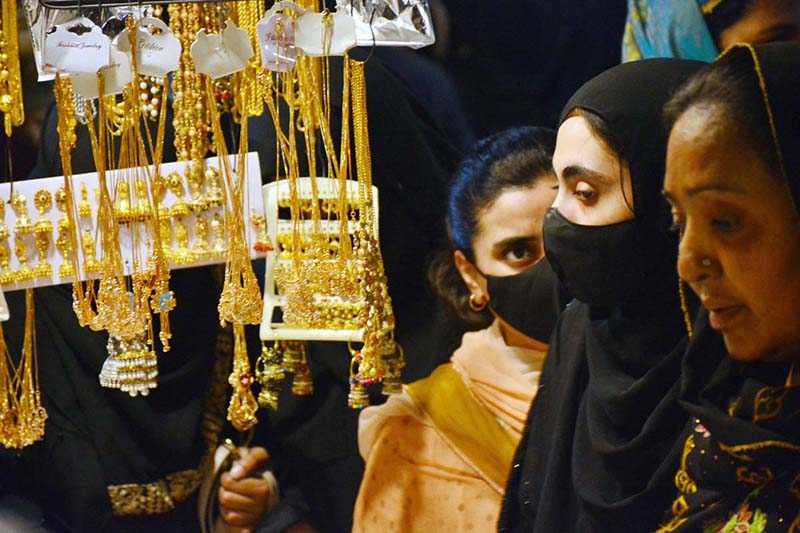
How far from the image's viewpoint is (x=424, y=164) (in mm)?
2334

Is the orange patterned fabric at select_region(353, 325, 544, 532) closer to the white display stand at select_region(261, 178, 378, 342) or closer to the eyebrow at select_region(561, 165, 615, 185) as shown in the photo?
the white display stand at select_region(261, 178, 378, 342)

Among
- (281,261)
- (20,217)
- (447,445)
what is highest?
(20,217)

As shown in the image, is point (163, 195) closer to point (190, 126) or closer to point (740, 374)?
point (190, 126)

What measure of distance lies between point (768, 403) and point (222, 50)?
93 centimetres

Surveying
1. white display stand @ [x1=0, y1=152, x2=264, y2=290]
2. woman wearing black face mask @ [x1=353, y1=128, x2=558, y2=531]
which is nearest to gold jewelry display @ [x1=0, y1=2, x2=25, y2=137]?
white display stand @ [x1=0, y1=152, x2=264, y2=290]

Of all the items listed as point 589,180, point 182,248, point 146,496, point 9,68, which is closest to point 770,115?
point 589,180

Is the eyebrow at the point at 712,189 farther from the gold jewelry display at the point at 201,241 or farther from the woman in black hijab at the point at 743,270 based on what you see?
the gold jewelry display at the point at 201,241

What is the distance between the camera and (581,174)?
1.69 meters

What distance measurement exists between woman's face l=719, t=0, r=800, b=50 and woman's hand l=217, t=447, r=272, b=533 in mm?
1257

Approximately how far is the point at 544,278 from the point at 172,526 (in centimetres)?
103

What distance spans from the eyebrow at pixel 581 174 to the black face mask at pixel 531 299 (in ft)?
1.09

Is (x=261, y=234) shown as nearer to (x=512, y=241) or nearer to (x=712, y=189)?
(x=512, y=241)

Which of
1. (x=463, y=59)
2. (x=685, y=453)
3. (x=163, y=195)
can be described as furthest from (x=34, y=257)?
(x=685, y=453)

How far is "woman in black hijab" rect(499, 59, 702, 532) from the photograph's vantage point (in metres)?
1.64
